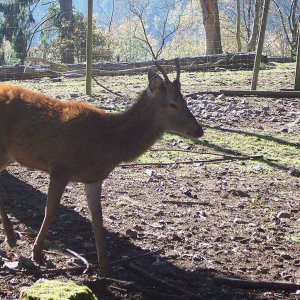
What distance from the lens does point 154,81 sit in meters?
5.88

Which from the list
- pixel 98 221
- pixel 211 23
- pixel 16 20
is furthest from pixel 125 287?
pixel 16 20

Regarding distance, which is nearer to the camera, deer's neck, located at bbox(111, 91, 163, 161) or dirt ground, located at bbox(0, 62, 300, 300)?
dirt ground, located at bbox(0, 62, 300, 300)

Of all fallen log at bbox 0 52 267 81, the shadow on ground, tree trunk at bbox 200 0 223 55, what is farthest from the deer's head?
tree trunk at bbox 200 0 223 55

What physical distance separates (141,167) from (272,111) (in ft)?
14.5

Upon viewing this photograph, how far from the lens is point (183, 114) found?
237 inches

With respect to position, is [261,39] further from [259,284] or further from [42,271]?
[42,271]

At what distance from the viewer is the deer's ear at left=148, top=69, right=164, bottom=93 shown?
5.85m

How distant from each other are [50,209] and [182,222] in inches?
59.9

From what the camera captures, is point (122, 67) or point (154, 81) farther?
point (122, 67)

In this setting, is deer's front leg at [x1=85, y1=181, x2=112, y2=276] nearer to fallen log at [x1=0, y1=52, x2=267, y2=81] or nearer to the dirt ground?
the dirt ground

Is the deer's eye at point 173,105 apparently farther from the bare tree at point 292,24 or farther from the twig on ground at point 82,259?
the bare tree at point 292,24

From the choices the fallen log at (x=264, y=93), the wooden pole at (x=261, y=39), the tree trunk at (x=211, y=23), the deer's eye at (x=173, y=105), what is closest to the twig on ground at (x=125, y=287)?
the deer's eye at (x=173, y=105)

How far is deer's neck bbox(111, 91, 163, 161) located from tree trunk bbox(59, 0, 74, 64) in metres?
19.7

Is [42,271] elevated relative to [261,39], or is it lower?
lower
